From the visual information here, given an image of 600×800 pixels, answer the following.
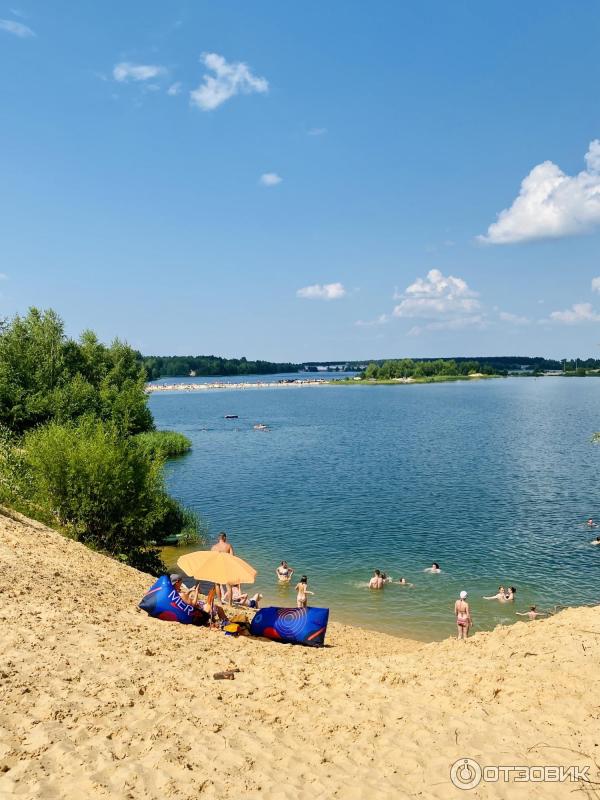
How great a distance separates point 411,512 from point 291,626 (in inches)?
907

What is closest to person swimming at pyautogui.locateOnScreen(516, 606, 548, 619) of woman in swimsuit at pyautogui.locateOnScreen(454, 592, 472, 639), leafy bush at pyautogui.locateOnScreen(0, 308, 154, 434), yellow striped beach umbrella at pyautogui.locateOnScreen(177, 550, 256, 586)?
woman in swimsuit at pyautogui.locateOnScreen(454, 592, 472, 639)

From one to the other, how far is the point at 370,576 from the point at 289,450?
41.1 meters

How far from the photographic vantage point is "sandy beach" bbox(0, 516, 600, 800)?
803 centimetres

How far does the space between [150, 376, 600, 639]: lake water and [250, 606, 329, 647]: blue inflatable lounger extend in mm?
5684

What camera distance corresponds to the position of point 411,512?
3772cm

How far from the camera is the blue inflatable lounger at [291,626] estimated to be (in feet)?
52.3

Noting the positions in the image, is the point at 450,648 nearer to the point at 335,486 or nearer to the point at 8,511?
the point at 8,511

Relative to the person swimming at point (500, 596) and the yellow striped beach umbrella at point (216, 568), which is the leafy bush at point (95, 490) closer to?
the yellow striped beach umbrella at point (216, 568)

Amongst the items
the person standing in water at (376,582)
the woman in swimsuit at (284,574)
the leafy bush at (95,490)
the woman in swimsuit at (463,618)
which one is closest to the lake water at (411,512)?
the person standing in water at (376,582)

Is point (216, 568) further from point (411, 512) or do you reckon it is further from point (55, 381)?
point (55, 381)

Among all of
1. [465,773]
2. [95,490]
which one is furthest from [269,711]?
[95,490]

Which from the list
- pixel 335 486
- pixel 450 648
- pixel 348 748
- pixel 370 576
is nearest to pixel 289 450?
pixel 335 486

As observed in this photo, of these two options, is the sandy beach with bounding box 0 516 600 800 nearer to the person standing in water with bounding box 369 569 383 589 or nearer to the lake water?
the lake water

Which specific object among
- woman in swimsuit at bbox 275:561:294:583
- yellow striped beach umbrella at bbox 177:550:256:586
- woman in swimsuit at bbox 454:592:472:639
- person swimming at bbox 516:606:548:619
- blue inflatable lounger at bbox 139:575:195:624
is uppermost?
yellow striped beach umbrella at bbox 177:550:256:586
